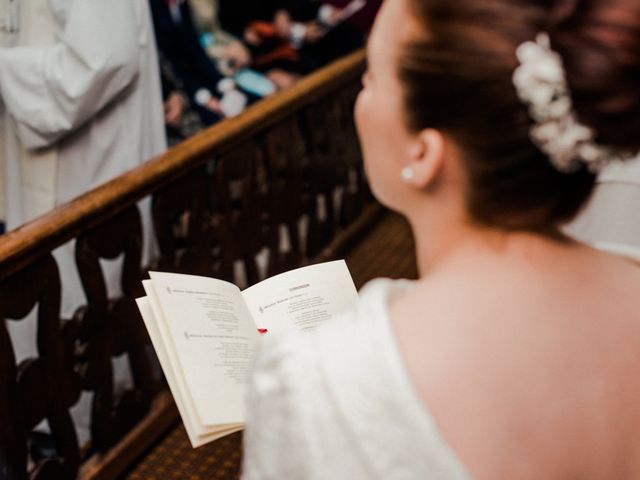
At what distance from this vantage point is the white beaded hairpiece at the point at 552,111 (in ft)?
2.95

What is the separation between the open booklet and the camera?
1324 mm

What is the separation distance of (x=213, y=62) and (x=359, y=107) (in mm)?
2938

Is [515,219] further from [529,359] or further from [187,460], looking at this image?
[187,460]

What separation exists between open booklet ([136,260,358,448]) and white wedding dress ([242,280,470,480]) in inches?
12.0

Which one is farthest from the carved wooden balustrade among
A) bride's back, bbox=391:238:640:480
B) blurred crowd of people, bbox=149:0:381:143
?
bride's back, bbox=391:238:640:480

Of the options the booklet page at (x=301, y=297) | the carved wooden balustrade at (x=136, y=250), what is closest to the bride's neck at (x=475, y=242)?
the booklet page at (x=301, y=297)

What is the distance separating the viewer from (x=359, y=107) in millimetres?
1134

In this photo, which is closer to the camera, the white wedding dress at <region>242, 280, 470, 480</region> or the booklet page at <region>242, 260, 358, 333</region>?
the white wedding dress at <region>242, 280, 470, 480</region>

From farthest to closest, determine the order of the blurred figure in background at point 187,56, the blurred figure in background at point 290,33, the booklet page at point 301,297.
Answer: the blurred figure in background at point 290,33
the blurred figure in background at point 187,56
the booklet page at point 301,297

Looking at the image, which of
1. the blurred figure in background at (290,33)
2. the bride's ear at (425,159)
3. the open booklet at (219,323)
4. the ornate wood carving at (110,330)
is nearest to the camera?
the bride's ear at (425,159)

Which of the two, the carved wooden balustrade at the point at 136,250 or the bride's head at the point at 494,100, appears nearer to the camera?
the bride's head at the point at 494,100

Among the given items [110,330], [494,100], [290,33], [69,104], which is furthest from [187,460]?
[290,33]

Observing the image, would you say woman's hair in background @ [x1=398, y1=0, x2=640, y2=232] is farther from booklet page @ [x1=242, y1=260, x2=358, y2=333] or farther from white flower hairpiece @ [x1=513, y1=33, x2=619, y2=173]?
booklet page @ [x1=242, y1=260, x2=358, y2=333]

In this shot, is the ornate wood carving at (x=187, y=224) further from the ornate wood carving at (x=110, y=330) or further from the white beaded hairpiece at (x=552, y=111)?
the white beaded hairpiece at (x=552, y=111)
